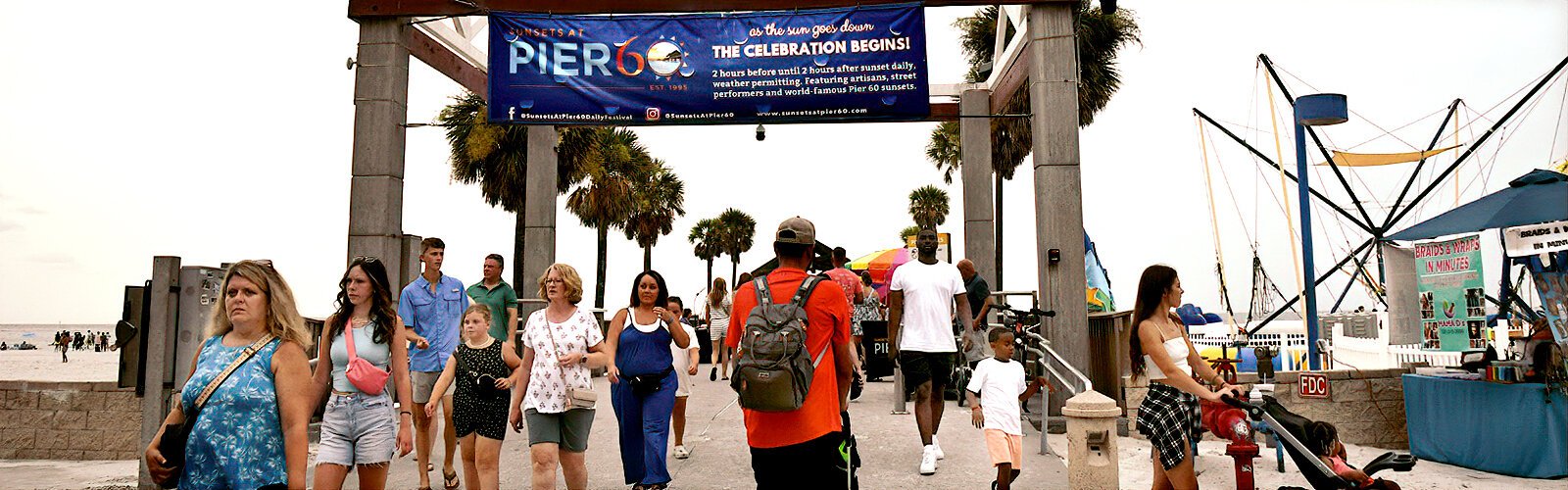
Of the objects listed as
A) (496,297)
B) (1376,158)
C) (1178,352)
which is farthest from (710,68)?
(1376,158)

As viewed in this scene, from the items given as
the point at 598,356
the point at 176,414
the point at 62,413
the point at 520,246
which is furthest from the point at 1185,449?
the point at 520,246

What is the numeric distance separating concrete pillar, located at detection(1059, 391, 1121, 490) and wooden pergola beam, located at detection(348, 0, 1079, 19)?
20.0 feet

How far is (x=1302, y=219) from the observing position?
13.8 m

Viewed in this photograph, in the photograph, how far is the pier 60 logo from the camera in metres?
11.6

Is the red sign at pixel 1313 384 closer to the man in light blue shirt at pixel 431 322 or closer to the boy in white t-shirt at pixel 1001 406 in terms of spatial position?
the boy in white t-shirt at pixel 1001 406

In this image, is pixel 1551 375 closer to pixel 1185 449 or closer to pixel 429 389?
pixel 1185 449

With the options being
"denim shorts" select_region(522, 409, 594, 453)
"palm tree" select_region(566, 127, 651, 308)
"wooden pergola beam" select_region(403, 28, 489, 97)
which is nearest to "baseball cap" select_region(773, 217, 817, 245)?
"denim shorts" select_region(522, 409, 594, 453)

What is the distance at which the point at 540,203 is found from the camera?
15883 mm

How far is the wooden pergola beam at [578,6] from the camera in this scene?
11336 mm

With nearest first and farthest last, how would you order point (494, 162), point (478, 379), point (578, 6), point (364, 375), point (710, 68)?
point (364, 375) < point (478, 379) < point (710, 68) < point (578, 6) < point (494, 162)

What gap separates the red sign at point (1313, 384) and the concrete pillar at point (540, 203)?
1083cm

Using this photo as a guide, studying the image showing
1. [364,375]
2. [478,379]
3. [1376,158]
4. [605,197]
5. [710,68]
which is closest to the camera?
[364,375]

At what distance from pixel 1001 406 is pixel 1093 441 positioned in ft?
2.24

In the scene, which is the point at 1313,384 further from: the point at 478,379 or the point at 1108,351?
the point at 478,379
